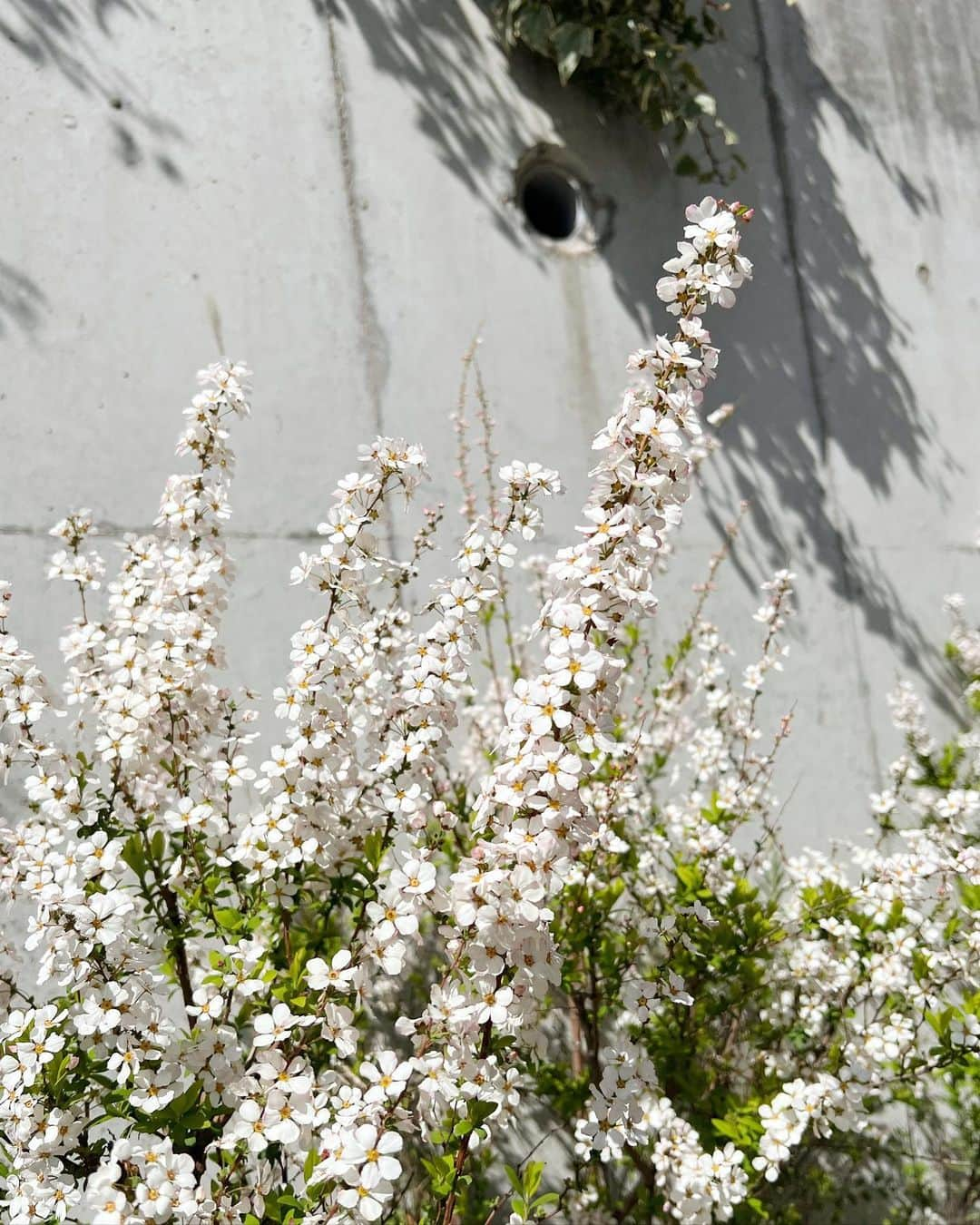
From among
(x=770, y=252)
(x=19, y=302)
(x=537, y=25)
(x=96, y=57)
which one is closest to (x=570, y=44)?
(x=537, y=25)

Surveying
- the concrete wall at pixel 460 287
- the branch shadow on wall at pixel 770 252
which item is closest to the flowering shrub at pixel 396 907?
the concrete wall at pixel 460 287

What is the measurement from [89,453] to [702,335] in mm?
2084

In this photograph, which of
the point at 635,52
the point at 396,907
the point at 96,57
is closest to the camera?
the point at 396,907

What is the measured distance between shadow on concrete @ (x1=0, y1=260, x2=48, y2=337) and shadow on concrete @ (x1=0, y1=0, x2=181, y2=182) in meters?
0.55

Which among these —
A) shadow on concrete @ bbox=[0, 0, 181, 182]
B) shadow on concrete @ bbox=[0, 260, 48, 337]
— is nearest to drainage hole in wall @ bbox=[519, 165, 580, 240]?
shadow on concrete @ bbox=[0, 0, 181, 182]

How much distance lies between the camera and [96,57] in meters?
3.26

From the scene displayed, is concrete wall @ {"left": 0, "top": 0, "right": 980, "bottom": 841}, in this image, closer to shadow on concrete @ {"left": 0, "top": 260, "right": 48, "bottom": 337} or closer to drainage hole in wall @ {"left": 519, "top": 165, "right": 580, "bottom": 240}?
shadow on concrete @ {"left": 0, "top": 260, "right": 48, "bottom": 337}

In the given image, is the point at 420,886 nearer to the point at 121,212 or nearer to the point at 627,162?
the point at 121,212

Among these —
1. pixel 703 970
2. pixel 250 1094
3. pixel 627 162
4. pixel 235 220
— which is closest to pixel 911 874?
pixel 703 970

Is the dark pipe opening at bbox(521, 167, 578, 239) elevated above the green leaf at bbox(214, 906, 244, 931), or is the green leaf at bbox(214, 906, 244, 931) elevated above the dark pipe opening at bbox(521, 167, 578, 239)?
the dark pipe opening at bbox(521, 167, 578, 239)

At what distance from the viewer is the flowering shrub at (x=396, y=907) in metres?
1.57

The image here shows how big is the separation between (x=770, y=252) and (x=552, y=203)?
3.50 ft

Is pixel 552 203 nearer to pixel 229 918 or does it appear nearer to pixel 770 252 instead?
pixel 770 252

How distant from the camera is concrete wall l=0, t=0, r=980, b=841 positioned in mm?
3135
